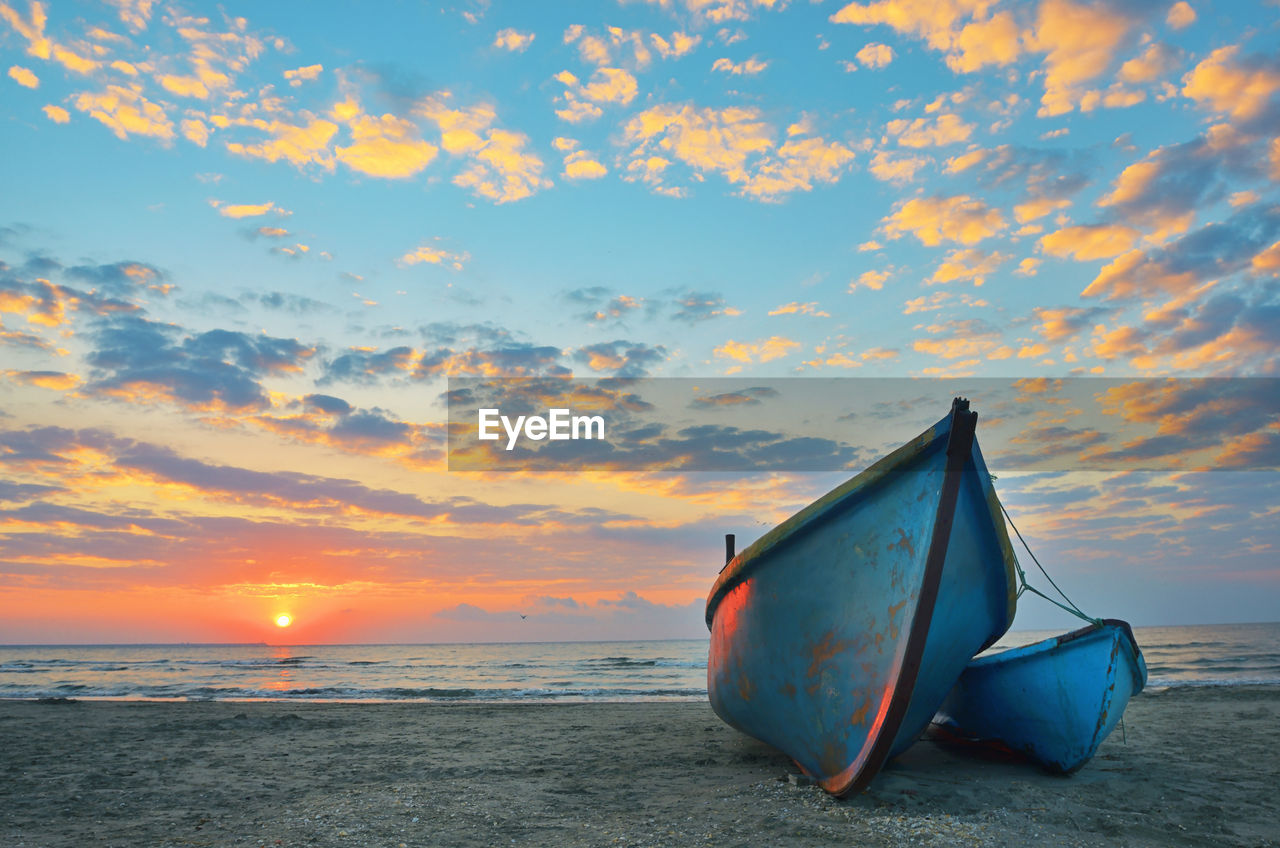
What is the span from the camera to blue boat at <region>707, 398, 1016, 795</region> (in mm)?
5605

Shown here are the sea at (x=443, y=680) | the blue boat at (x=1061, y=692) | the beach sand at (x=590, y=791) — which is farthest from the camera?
the sea at (x=443, y=680)

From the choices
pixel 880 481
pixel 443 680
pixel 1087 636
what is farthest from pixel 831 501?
pixel 443 680

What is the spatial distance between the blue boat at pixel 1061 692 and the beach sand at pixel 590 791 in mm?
299

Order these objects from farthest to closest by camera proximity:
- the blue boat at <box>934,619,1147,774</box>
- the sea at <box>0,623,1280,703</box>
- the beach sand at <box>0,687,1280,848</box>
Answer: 1. the sea at <box>0,623,1280,703</box>
2. the blue boat at <box>934,619,1147,774</box>
3. the beach sand at <box>0,687,1280,848</box>

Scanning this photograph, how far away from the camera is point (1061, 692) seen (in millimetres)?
7195

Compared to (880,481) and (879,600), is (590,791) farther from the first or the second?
(880,481)

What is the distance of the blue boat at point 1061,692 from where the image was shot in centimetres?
700

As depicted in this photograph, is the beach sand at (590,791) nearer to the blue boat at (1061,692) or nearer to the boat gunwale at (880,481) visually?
the blue boat at (1061,692)

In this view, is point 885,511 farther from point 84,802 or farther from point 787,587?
point 84,802

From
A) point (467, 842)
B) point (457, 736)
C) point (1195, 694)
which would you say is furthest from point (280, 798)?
point (1195, 694)

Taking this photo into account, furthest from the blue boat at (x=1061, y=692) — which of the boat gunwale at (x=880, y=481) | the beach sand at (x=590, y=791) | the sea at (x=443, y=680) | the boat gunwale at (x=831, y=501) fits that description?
the sea at (x=443, y=680)

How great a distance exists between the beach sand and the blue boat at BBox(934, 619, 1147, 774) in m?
0.30

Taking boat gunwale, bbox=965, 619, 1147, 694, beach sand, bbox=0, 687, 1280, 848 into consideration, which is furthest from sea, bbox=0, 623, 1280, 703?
boat gunwale, bbox=965, 619, 1147, 694

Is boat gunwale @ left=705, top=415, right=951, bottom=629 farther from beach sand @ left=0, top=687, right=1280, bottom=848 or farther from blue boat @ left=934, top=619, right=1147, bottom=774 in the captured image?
blue boat @ left=934, top=619, right=1147, bottom=774
